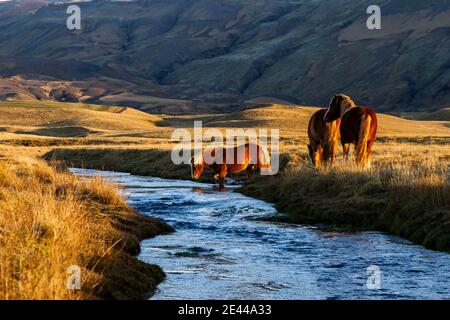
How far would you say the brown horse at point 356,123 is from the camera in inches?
917

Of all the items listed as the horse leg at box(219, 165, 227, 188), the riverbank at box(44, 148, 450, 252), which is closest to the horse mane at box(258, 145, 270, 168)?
the riverbank at box(44, 148, 450, 252)

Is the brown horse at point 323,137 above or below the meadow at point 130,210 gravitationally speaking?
above

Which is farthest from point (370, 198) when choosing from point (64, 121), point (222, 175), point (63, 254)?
point (64, 121)

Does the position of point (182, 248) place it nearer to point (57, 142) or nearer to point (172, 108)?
point (57, 142)

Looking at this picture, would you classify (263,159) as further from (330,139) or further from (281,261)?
(281,261)

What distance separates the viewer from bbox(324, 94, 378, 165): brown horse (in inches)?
917

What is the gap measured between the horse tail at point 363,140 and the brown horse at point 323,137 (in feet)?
4.47

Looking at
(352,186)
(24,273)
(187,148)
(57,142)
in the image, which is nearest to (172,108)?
(57,142)

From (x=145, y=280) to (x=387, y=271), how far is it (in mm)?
4362

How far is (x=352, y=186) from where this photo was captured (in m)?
20.9

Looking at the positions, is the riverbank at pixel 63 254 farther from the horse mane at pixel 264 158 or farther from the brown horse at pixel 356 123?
the horse mane at pixel 264 158

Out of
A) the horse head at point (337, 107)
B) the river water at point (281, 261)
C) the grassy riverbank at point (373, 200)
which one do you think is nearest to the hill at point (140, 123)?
the horse head at point (337, 107)

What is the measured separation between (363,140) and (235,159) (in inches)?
244
